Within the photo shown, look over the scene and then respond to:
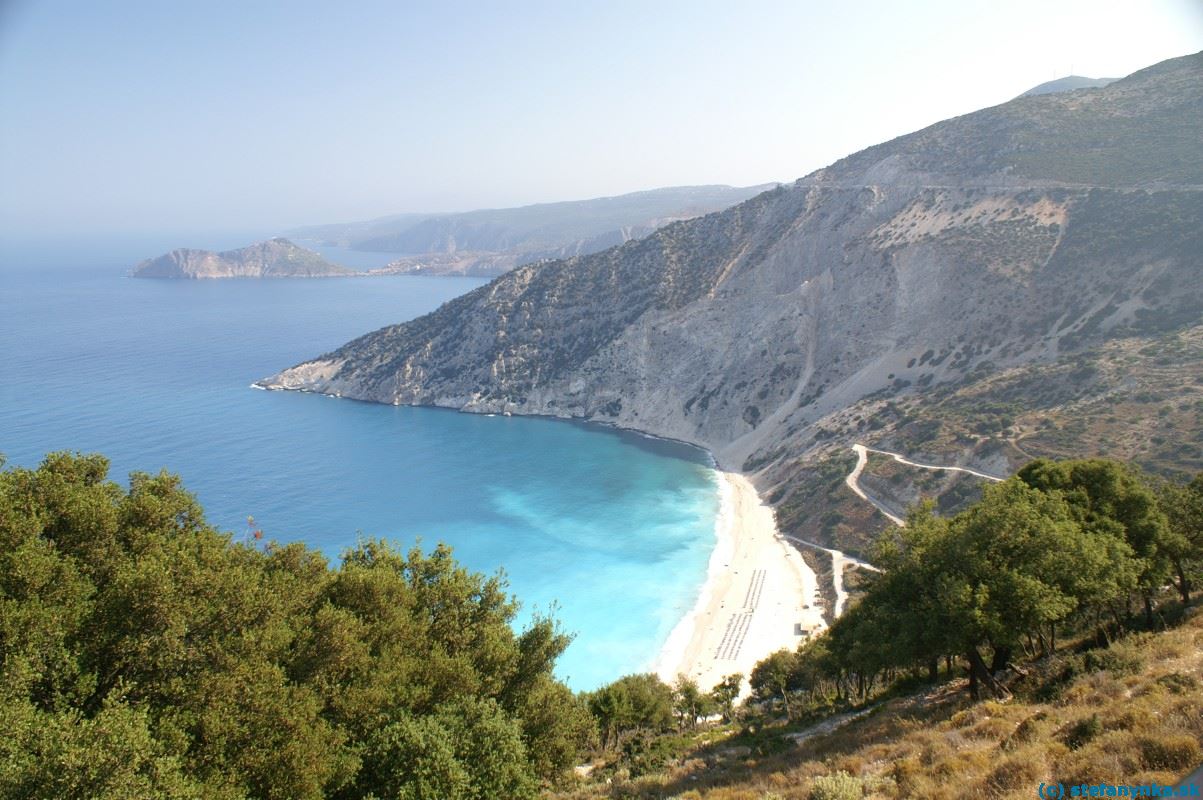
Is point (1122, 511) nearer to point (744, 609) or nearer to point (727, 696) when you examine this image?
point (727, 696)

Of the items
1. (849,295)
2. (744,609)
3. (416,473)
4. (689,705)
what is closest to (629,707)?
(689,705)

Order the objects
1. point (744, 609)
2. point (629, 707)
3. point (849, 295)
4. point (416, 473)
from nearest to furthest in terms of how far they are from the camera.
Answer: point (629, 707)
point (744, 609)
point (416, 473)
point (849, 295)

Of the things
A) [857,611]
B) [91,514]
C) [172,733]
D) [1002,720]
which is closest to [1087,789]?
[1002,720]

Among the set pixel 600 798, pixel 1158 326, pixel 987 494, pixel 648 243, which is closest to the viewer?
pixel 600 798

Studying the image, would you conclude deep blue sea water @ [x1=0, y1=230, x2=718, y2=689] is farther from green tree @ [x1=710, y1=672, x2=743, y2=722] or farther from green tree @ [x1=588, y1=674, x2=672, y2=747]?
green tree @ [x1=710, y1=672, x2=743, y2=722]

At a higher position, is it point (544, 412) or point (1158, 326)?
point (1158, 326)

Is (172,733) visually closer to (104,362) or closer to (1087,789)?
(1087,789)

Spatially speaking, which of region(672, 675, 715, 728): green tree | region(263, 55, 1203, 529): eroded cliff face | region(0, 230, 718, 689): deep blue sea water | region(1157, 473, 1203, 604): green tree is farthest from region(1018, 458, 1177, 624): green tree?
region(263, 55, 1203, 529): eroded cliff face
